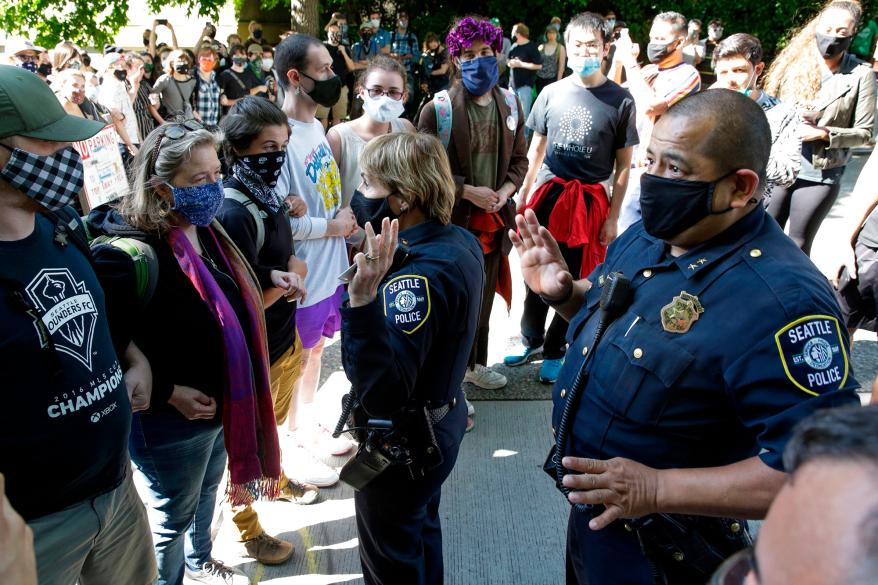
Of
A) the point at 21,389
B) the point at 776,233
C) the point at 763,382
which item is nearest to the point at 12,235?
the point at 21,389

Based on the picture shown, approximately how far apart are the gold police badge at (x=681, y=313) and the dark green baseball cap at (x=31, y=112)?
1.63 m

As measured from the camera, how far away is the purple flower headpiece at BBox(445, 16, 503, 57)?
4.20 metres

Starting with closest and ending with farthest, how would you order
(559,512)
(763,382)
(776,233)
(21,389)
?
(763,382) < (21,389) < (776,233) < (559,512)

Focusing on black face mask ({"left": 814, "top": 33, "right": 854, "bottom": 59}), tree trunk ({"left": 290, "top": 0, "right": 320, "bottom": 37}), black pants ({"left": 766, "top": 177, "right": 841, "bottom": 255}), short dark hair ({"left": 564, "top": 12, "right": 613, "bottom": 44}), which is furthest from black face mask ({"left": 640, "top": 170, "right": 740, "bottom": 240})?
tree trunk ({"left": 290, "top": 0, "right": 320, "bottom": 37})

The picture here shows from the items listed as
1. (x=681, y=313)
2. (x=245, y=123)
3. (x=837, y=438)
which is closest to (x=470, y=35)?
(x=245, y=123)

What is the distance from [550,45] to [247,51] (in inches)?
228

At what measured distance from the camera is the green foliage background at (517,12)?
14.7m

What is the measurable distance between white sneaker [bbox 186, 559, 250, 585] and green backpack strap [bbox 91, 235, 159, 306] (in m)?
1.30

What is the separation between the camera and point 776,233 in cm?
182

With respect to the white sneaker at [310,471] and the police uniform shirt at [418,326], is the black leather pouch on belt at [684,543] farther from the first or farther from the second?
the white sneaker at [310,471]

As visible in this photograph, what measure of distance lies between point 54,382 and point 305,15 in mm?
12843

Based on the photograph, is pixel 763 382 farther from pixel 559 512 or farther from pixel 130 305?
pixel 559 512

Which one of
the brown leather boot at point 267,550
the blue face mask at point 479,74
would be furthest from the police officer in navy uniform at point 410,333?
the blue face mask at point 479,74

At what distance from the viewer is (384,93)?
4008 mm
